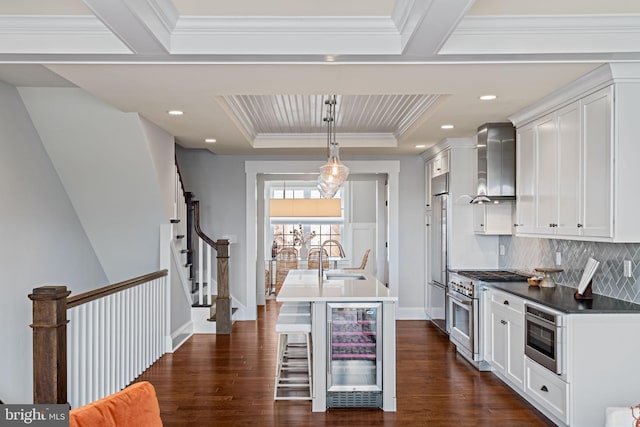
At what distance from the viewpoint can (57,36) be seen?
2.92 metres

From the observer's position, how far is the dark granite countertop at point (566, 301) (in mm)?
3226

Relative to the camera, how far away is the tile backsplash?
3572 millimetres

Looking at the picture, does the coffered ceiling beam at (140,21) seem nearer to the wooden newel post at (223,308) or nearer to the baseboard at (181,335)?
the baseboard at (181,335)

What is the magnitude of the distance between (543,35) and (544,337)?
2086mm

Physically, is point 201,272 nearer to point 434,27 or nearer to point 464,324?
point 464,324

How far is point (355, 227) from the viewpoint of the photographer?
34.6 feet

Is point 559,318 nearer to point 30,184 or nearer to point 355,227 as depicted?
point 30,184

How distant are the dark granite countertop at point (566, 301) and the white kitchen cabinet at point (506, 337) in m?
0.11

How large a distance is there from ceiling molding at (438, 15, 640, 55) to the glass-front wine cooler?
6.69 feet

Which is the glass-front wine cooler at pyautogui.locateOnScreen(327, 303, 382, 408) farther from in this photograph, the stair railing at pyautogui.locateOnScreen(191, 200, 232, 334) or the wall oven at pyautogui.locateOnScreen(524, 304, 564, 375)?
the stair railing at pyautogui.locateOnScreen(191, 200, 232, 334)

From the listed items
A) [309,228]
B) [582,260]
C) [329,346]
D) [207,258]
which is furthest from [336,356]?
[309,228]

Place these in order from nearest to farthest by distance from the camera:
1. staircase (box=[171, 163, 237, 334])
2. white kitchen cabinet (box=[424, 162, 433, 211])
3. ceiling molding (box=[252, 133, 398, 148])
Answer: staircase (box=[171, 163, 237, 334]) → ceiling molding (box=[252, 133, 398, 148]) → white kitchen cabinet (box=[424, 162, 433, 211])

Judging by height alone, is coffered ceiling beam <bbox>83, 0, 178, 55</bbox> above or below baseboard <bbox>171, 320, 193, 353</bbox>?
above

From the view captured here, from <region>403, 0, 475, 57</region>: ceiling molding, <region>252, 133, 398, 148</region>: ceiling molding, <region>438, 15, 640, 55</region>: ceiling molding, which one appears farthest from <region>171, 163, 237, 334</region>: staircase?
<region>438, 15, 640, 55</region>: ceiling molding
